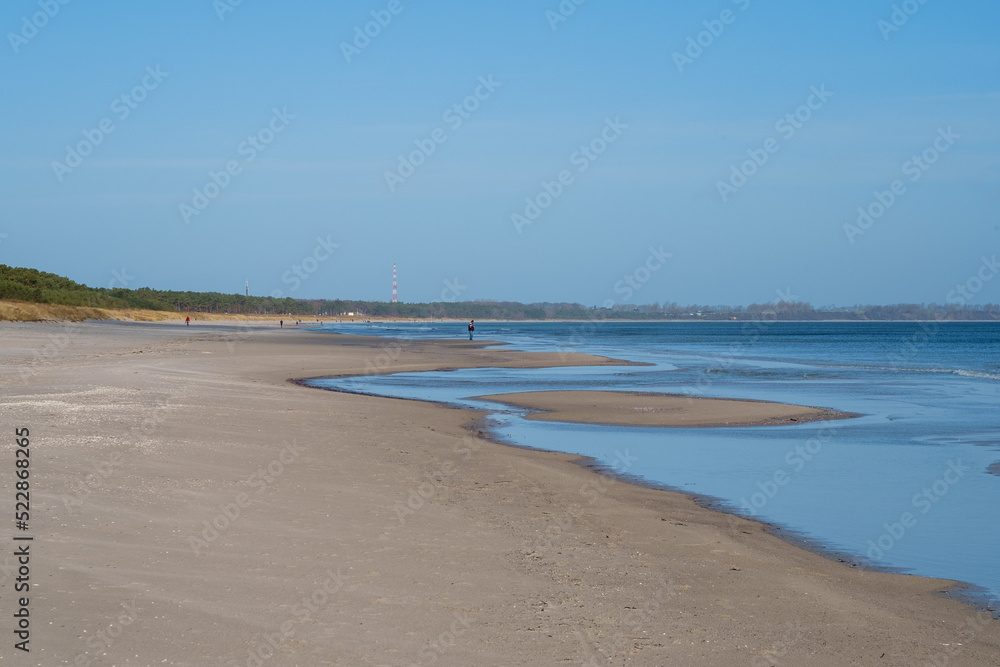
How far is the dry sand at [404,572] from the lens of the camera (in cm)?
540

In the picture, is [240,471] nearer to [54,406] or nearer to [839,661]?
[54,406]

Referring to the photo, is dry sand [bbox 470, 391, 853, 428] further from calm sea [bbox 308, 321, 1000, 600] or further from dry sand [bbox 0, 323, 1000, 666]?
dry sand [bbox 0, 323, 1000, 666]

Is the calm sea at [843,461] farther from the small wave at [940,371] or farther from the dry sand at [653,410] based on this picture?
the small wave at [940,371]

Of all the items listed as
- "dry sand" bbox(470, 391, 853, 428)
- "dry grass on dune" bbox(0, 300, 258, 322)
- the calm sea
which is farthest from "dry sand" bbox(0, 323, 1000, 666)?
"dry grass on dune" bbox(0, 300, 258, 322)

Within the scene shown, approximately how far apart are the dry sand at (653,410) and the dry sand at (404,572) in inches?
326

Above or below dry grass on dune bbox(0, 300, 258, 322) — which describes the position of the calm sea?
below

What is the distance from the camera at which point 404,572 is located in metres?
6.84

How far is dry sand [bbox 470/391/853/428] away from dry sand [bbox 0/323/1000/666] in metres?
8.28

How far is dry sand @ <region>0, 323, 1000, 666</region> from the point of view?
17.7 ft

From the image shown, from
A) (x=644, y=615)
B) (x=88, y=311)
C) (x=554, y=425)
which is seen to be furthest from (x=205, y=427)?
(x=88, y=311)

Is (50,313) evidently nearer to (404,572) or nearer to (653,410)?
(653,410)

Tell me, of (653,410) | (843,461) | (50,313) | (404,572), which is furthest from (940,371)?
(50,313)

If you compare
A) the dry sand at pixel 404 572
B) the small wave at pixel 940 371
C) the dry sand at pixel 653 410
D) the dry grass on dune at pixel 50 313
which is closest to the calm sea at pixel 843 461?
the dry sand at pixel 404 572

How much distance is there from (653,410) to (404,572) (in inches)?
654
